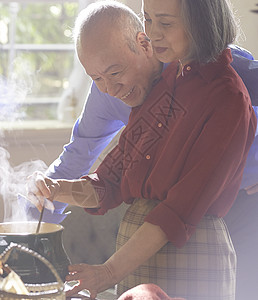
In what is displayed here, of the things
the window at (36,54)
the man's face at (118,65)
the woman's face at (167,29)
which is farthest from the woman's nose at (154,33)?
the window at (36,54)

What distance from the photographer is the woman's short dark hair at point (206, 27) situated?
124 centimetres

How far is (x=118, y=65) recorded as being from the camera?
138 cm

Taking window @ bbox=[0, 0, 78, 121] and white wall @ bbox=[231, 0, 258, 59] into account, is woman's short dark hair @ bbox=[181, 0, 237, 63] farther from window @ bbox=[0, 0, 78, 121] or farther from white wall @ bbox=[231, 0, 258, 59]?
window @ bbox=[0, 0, 78, 121]

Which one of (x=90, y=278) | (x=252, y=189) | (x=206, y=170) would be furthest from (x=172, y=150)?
(x=252, y=189)

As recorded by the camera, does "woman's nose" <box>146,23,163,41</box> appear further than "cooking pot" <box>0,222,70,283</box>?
Yes

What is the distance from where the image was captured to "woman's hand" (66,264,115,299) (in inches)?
46.8

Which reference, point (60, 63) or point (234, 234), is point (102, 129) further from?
point (60, 63)

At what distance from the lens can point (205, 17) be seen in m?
1.25

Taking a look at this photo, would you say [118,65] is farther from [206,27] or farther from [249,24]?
[249,24]

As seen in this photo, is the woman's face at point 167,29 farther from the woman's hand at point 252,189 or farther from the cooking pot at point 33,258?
the woman's hand at point 252,189

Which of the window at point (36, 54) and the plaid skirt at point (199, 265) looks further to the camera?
the window at point (36, 54)

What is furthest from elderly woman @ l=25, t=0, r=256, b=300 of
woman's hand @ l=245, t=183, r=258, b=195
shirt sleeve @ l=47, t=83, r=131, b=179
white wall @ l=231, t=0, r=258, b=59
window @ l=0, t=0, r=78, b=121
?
window @ l=0, t=0, r=78, b=121

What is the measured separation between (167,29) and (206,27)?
84mm

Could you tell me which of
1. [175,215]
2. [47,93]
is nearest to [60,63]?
[47,93]
